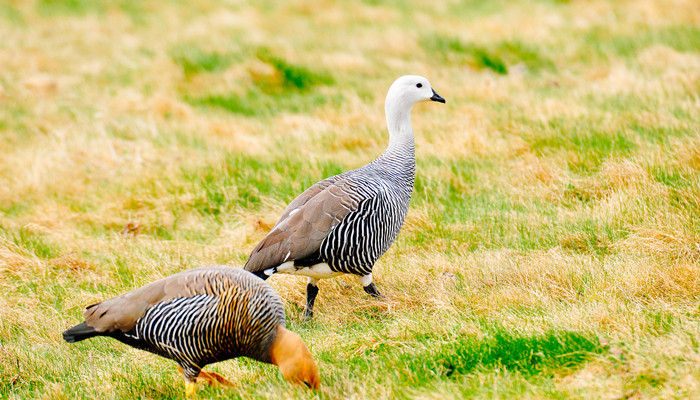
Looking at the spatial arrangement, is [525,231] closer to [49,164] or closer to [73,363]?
[73,363]

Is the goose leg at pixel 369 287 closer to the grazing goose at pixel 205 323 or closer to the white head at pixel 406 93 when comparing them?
the grazing goose at pixel 205 323

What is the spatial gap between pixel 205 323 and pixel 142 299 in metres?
0.49

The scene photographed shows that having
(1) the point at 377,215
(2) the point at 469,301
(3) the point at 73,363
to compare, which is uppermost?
(1) the point at 377,215

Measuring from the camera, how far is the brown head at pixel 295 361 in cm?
420

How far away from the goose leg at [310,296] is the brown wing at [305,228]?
22.5 inches

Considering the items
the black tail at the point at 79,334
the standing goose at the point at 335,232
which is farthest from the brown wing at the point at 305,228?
the black tail at the point at 79,334

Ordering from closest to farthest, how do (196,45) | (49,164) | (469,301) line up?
(469,301)
(49,164)
(196,45)

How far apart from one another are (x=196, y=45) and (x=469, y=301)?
984 centimetres

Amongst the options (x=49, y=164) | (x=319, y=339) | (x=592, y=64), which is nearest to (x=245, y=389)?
(x=319, y=339)

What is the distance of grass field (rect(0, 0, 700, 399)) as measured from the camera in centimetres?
448

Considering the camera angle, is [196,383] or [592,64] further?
[592,64]

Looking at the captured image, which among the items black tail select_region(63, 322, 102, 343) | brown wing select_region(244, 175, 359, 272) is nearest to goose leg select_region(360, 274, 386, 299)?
brown wing select_region(244, 175, 359, 272)

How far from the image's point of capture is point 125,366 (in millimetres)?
5070

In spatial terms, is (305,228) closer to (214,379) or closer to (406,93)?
(214,379)
